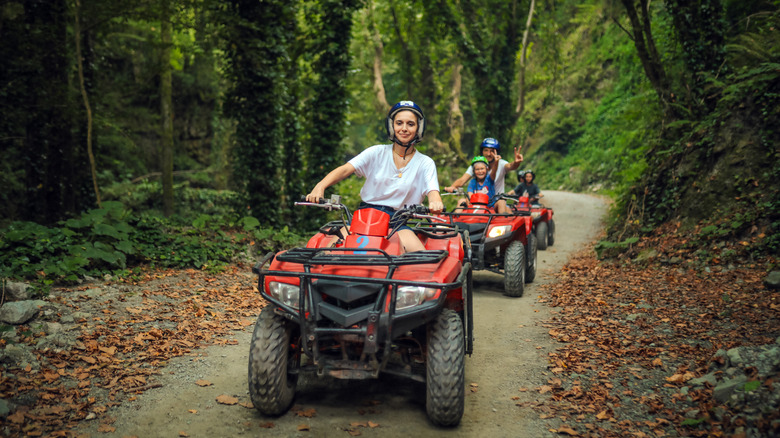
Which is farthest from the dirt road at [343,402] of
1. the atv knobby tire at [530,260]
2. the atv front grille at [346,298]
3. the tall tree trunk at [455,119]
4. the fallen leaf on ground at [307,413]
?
the tall tree trunk at [455,119]

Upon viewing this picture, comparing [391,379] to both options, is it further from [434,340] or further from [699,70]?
[699,70]

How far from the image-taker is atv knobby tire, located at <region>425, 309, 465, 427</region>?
327cm

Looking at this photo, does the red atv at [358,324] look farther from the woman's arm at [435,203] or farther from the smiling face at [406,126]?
the smiling face at [406,126]

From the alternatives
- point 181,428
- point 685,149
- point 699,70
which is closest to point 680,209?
point 685,149

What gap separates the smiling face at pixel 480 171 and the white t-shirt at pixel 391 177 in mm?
4208

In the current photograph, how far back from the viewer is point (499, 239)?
7.25m

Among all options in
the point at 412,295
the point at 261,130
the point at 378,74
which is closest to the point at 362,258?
the point at 412,295

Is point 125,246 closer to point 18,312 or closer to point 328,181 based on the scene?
point 18,312

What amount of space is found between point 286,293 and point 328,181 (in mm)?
1096

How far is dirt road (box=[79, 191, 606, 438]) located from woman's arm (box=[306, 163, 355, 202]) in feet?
4.92

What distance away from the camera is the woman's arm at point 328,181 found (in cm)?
393

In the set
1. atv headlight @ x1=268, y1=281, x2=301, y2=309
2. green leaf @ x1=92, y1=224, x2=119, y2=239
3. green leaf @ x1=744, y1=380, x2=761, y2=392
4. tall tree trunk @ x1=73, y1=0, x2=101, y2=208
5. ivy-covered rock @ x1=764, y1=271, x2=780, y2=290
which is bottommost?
green leaf @ x1=744, y1=380, x2=761, y2=392

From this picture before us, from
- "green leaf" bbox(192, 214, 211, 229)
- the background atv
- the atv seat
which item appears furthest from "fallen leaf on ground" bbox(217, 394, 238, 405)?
the background atv

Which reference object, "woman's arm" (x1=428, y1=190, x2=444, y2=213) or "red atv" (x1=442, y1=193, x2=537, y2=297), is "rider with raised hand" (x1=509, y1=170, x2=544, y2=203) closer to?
"red atv" (x1=442, y1=193, x2=537, y2=297)
